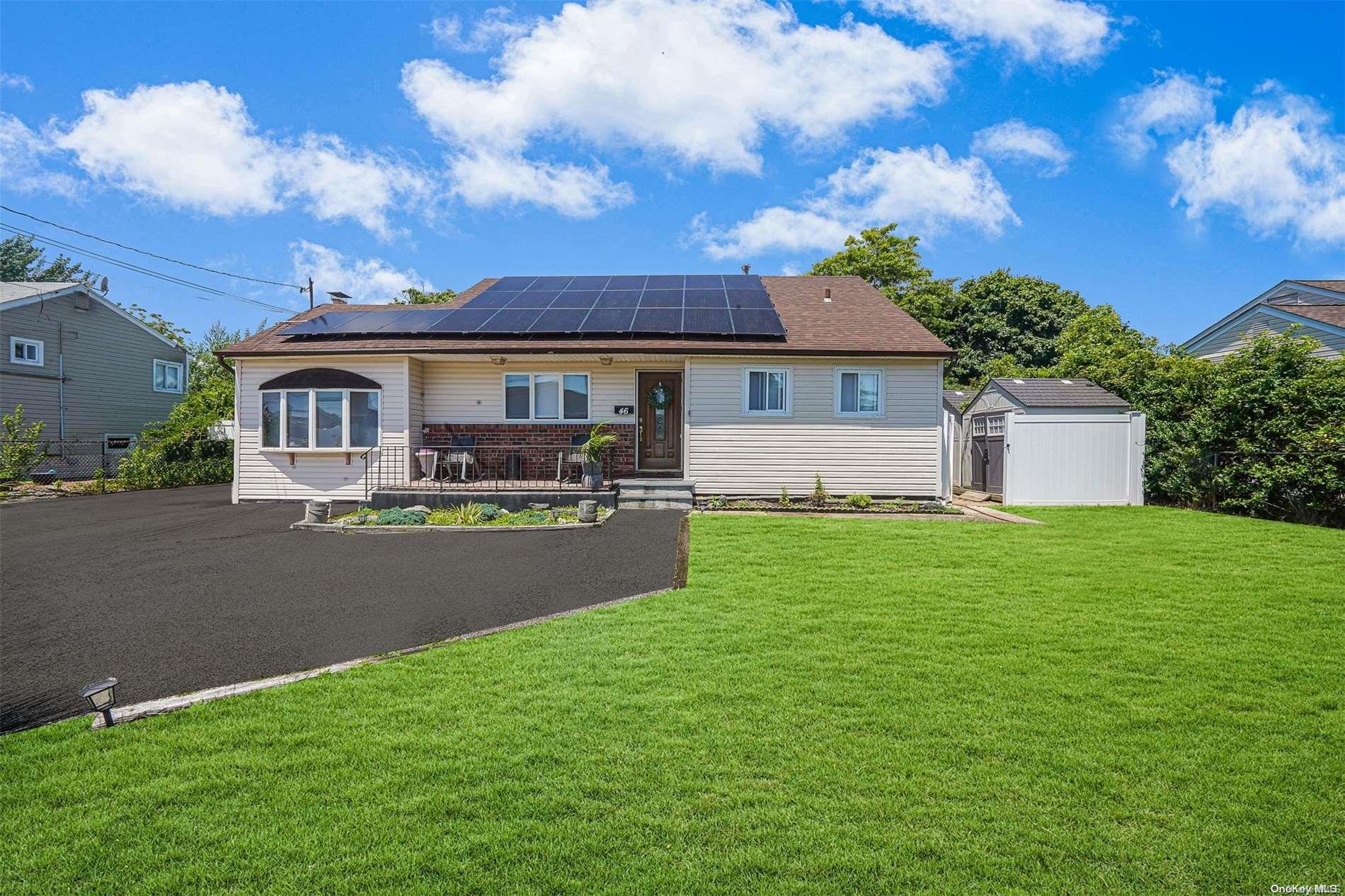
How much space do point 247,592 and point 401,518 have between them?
4.09 m

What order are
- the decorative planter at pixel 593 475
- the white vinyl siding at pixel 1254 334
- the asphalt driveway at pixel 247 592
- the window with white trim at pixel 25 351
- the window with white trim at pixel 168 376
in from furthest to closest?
the window with white trim at pixel 168 376, the window with white trim at pixel 25 351, the white vinyl siding at pixel 1254 334, the decorative planter at pixel 593 475, the asphalt driveway at pixel 247 592

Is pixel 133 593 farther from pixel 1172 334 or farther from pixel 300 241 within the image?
pixel 1172 334

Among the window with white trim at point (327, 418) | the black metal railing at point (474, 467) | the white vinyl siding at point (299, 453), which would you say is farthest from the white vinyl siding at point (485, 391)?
the window with white trim at point (327, 418)

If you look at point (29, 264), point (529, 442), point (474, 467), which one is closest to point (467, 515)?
point (474, 467)

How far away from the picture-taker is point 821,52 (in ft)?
41.9

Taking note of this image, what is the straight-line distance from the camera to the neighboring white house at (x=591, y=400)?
12531 millimetres

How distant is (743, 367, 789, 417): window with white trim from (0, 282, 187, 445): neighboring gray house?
72.5ft

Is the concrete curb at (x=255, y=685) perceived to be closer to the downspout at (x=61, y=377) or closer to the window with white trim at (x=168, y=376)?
the downspout at (x=61, y=377)

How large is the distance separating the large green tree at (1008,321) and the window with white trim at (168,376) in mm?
33558

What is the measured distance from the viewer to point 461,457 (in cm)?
1277

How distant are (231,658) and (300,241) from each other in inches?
1235

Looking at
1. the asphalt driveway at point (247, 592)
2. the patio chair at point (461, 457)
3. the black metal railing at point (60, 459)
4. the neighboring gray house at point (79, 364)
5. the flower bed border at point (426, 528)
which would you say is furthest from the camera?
the neighboring gray house at point (79, 364)

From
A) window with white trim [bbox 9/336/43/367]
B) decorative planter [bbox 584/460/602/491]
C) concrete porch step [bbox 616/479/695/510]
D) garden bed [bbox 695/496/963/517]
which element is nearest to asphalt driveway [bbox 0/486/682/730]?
concrete porch step [bbox 616/479/695/510]

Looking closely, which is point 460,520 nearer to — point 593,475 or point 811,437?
point 593,475
